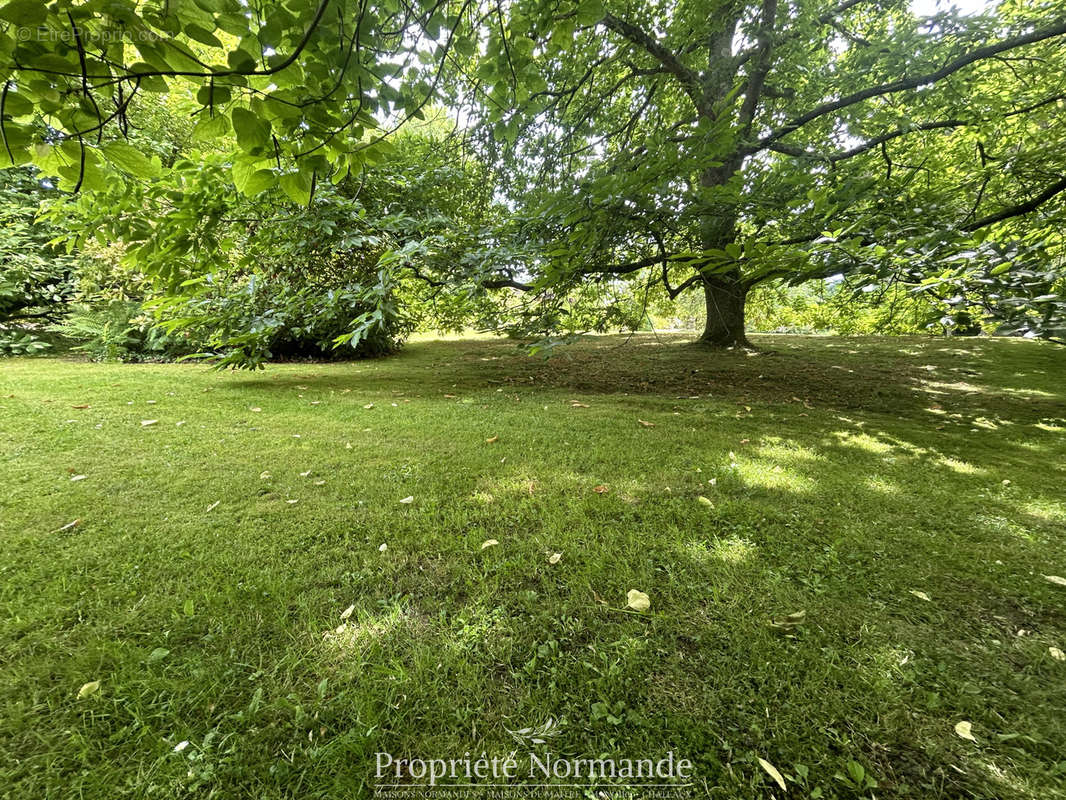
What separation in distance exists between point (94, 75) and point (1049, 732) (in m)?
3.59

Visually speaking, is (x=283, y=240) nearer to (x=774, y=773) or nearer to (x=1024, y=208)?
(x=774, y=773)

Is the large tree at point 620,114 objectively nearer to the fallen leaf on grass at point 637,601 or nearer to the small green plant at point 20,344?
the fallen leaf on grass at point 637,601

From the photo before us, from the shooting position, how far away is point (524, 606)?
5.76ft

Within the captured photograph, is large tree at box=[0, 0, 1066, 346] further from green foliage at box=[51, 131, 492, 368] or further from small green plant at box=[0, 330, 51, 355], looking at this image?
small green plant at box=[0, 330, 51, 355]

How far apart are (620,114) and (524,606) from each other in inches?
335

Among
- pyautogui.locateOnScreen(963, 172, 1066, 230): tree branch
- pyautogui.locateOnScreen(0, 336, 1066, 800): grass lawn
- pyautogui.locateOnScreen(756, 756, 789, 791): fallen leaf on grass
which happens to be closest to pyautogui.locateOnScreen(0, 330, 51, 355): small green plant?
pyautogui.locateOnScreen(0, 336, 1066, 800): grass lawn

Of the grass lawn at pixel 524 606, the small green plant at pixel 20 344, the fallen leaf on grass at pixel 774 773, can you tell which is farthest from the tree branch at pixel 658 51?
the small green plant at pixel 20 344

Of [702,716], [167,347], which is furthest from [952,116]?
[167,347]

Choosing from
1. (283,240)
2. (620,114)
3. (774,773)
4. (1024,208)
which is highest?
(620,114)

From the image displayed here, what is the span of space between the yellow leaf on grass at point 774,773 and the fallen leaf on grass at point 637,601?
626 millimetres

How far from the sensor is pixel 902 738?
121 centimetres

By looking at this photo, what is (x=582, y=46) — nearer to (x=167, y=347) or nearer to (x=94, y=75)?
(x=94, y=75)

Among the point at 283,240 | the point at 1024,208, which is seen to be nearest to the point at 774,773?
the point at 283,240

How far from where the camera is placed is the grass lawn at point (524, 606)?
1.18 m
